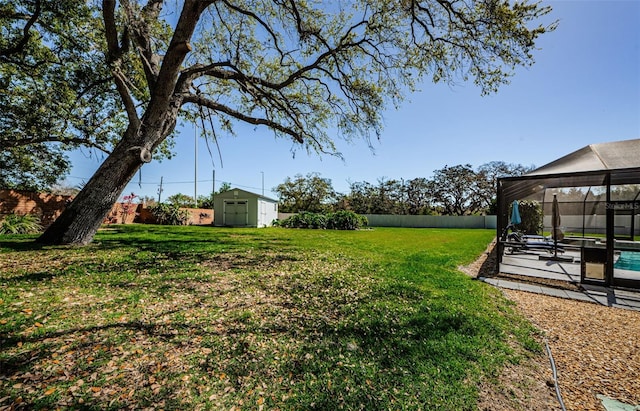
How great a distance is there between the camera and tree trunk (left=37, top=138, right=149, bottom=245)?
580cm

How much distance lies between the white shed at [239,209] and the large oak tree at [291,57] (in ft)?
33.7

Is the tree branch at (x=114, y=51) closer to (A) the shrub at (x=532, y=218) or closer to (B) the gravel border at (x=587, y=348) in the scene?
(B) the gravel border at (x=587, y=348)

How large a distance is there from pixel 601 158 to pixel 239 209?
18.7m

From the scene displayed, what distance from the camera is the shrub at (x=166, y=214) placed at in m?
17.6

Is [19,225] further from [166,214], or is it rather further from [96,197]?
[166,214]

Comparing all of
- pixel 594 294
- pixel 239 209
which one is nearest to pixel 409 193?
pixel 239 209

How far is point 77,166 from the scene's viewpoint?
511 inches

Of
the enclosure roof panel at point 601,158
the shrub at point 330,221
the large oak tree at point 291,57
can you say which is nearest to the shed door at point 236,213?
the shrub at point 330,221

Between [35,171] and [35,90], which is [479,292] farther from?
[35,171]

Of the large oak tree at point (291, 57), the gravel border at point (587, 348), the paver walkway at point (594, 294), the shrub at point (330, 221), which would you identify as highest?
the large oak tree at point (291, 57)

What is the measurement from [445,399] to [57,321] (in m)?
3.51

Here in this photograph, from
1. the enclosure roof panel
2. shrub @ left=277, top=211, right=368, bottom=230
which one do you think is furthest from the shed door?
the enclosure roof panel

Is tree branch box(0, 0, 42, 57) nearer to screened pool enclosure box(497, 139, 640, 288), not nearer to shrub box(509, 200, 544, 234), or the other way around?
screened pool enclosure box(497, 139, 640, 288)

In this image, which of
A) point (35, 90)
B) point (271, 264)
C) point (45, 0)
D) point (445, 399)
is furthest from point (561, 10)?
point (35, 90)
